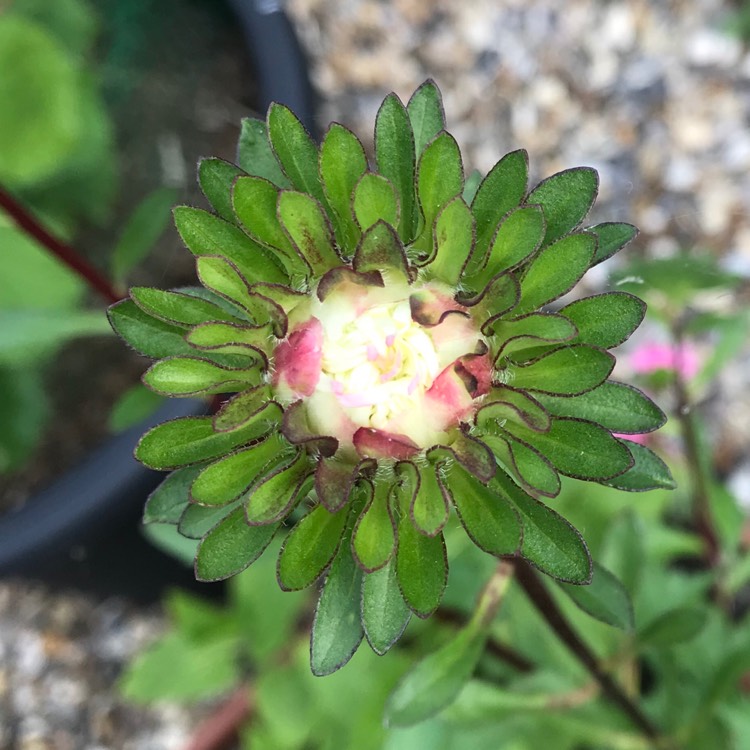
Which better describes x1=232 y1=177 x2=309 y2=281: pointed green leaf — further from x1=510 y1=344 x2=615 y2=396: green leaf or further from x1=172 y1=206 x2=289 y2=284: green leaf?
x1=510 y1=344 x2=615 y2=396: green leaf

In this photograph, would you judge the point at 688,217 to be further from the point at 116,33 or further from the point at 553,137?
the point at 116,33

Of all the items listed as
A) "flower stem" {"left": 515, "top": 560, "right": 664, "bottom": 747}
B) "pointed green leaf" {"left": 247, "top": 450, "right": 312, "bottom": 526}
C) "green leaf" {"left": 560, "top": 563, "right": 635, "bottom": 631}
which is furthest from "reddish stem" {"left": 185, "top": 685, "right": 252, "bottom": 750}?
"pointed green leaf" {"left": 247, "top": 450, "right": 312, "bottom": 526}

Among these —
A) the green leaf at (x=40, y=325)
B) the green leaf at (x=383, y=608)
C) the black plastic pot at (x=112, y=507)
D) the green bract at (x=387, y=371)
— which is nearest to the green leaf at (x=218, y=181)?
the green bract at (x=387, y=371)

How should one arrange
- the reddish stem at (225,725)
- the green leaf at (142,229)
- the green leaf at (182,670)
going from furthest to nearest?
the reddish stem at (225,725)
the green leaf at (182,670)
the green leaf at (142,229)

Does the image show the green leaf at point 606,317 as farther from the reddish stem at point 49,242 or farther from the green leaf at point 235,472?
the reddish stem at point 49,242

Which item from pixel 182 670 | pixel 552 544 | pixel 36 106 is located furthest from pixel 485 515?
pixel 36 106

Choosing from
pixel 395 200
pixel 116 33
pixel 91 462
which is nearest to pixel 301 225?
pixel 395 200
